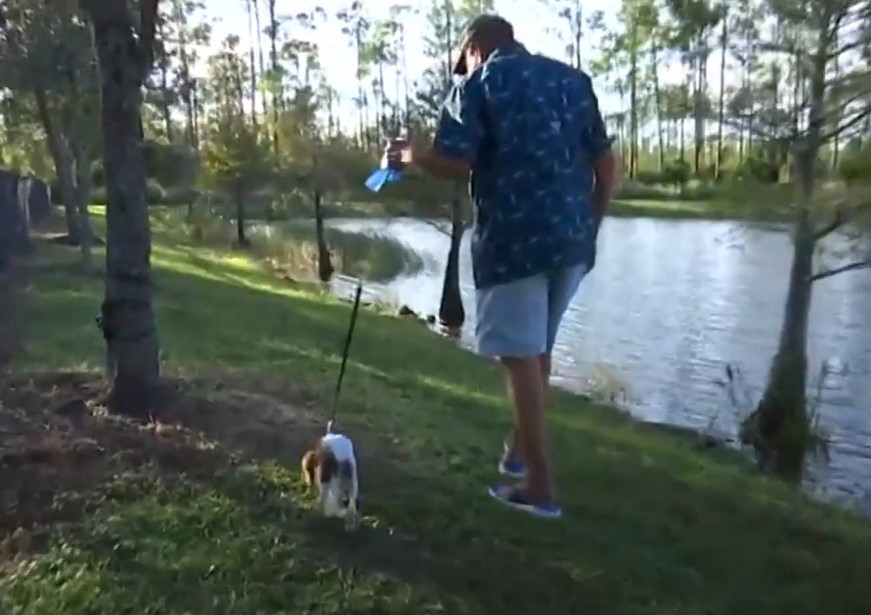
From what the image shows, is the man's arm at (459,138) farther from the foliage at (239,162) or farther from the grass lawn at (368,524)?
the foliage at (239,162)

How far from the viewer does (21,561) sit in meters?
3.85

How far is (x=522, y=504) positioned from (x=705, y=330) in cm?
1421

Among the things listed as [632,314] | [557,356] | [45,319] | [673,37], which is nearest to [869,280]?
[632,314]

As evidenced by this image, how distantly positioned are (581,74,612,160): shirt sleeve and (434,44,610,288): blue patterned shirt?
2.9 inches

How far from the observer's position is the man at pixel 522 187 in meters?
4.32

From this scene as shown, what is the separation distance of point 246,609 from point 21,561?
0.83 meters

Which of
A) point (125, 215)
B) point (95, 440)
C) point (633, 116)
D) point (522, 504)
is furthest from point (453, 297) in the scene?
point (633, 116)

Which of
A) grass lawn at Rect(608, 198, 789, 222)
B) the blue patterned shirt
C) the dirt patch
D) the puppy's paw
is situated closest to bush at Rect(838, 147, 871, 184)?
the dirt patch

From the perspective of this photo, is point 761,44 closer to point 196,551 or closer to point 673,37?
point 673,37

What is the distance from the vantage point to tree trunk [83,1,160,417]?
528cm

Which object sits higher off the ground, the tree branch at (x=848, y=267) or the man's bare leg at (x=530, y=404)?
the man's bare leg at (x=530, y=404)

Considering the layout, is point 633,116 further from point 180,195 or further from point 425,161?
point 425,161

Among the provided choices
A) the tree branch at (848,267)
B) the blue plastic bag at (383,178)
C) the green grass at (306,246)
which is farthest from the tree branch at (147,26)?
the green grass at (306,246)

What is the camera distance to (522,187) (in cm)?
436
